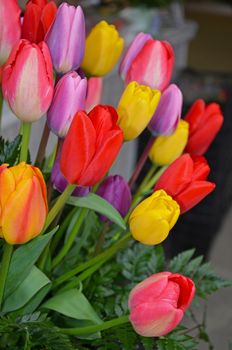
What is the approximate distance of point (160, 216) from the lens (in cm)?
41

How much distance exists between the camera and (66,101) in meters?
0.42

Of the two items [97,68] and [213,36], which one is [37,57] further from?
[213,36]

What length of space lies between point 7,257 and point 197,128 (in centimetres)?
20

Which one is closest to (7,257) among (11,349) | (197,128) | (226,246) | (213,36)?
(11,349)

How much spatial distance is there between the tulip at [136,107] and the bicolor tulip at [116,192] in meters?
0.04

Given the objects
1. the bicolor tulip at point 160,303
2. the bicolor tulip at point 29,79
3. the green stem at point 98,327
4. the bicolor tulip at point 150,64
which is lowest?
the green stem at point 98,327

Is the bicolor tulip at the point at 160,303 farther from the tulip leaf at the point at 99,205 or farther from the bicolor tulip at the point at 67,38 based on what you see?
the bicolor tulip at the point at 67,38

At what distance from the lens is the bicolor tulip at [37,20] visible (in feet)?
1.47

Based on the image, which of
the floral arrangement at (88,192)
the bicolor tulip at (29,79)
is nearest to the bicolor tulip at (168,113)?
the floral arrangement at (88,192)

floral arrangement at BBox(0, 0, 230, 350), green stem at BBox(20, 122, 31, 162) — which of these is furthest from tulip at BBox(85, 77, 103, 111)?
green stem at BBox(20, 122, 31, 162)

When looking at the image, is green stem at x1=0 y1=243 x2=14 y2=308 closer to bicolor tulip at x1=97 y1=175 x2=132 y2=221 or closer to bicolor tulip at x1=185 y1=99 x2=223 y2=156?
bicolor tulip at x1=97 y1=175 x2=132 y2=221

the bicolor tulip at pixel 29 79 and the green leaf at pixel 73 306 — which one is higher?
the bicolor tulip at pixel 29 79

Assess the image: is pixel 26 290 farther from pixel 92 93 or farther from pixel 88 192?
pixel 92 93

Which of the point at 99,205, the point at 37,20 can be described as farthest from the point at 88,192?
the point at 37,20
